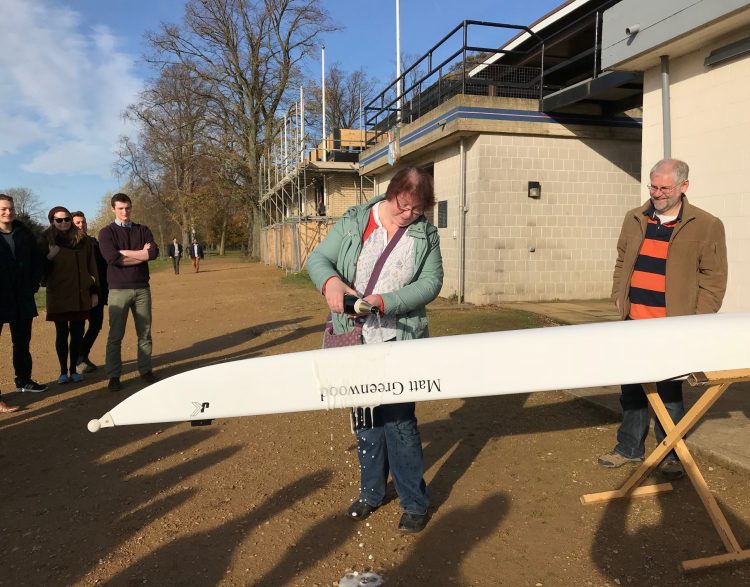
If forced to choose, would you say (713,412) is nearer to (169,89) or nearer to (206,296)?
(206,296)

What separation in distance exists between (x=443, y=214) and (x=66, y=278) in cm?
799

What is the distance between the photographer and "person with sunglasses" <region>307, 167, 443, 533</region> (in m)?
2.64

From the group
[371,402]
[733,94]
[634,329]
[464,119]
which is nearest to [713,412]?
[634,329]

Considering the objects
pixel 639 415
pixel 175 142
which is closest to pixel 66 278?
pixel 639 415

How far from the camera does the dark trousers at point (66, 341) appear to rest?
5.77 m

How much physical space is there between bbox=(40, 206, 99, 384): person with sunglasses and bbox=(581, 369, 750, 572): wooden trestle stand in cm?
541

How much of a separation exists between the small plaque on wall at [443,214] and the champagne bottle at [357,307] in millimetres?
9293

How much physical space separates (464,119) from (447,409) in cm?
683

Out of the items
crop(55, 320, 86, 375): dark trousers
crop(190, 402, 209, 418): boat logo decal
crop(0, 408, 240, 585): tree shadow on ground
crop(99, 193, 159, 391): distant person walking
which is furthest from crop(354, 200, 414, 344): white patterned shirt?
crop(55, 320, 86, 375): dark trousers

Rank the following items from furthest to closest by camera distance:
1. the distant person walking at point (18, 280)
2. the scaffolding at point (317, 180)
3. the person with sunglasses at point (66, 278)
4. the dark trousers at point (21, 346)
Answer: the scaffolding at point (317, 180)
the person with sunglasses at point (66, 278)
the dark trousers at point (21, 346)
the distant person walking at point (18, 280)

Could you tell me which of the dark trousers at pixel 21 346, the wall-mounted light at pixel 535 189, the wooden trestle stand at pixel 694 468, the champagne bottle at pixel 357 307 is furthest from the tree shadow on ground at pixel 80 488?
the wall-mounted light at pixel 535 189

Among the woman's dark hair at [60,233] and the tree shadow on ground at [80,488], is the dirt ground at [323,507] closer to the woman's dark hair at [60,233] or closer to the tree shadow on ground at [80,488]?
the tree shadow on ground at [80,488]

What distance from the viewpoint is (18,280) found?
16.7ft

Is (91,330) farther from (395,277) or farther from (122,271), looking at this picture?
(395,277)
